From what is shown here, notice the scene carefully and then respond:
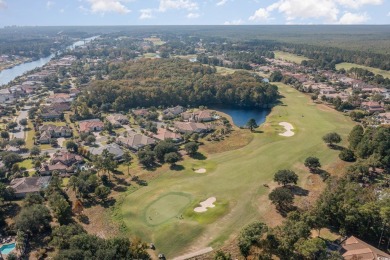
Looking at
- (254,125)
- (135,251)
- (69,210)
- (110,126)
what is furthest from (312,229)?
(110,126)

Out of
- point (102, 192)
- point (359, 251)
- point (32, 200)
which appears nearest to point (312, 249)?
point (359, 251)

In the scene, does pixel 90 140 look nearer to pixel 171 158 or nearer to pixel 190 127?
pixel 171 158

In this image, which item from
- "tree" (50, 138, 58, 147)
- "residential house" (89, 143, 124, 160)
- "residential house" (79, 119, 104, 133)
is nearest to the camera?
"residential house" (89, 143, 124, 160)

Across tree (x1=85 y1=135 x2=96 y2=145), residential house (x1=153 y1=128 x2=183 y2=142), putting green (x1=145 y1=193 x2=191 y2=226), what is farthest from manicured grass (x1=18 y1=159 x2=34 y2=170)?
putting green (x1=145 y1=193 x2=191 y2=226)

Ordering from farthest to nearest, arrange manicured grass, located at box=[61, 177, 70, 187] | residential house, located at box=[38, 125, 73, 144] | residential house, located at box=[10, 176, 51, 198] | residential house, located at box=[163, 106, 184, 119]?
residential house, located at box=[163, 106, 184, 119] → residential house, located at box=[38, 125, 73, 144] → manicured grass, located at box=[61, 177, 70, 187] → residential house, located at box=[10, 176, 51, 198]

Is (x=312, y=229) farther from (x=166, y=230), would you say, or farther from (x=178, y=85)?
(x=178, y=85)

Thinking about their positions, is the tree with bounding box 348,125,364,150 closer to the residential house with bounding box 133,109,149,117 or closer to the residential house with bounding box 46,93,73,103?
the residential house with bounding box 133,109,149,117

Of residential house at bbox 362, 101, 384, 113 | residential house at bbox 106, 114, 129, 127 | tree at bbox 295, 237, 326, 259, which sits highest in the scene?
tree at bbox 295, 237, 326, 259

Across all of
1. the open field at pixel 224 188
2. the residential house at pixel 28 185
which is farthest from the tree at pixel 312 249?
the residential house at pixel 28 185
